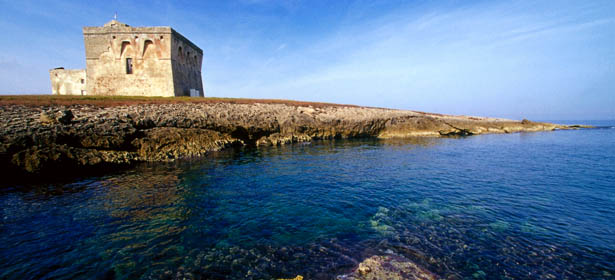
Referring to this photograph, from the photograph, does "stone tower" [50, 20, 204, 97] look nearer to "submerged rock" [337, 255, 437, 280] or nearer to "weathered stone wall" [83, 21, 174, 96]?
"weathered stone wall" [83, 21, 174, 96]

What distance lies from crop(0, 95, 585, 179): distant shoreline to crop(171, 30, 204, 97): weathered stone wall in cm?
1051

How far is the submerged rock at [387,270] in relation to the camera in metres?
5.17

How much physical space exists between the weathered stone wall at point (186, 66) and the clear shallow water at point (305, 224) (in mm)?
24968

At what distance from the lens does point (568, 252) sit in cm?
616

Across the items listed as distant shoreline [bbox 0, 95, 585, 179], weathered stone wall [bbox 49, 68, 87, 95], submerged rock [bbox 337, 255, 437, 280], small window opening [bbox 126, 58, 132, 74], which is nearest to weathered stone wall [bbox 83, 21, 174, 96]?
small window opening [bbox 126, 58, 132, 74]

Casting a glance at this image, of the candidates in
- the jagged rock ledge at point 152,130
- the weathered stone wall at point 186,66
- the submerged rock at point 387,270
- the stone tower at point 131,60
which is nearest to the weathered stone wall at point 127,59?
the stone tower at point 131,60

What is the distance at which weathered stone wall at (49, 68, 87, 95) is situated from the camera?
3981 centimetres

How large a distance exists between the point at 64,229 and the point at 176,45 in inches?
1303

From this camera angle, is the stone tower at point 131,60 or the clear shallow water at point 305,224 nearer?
the clear shallow water at point 305,224

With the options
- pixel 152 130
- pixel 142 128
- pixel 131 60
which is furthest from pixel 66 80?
pixel 152 130

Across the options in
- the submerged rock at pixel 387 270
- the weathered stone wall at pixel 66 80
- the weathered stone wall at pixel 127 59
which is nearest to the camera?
the submerged rock at pixel 387 270

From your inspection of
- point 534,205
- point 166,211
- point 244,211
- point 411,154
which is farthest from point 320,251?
point 411,154

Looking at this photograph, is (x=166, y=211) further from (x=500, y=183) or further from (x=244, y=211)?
(x=500, y=183)

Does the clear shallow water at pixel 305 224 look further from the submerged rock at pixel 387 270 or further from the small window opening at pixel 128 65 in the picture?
the small window opening at pixel 128 65
